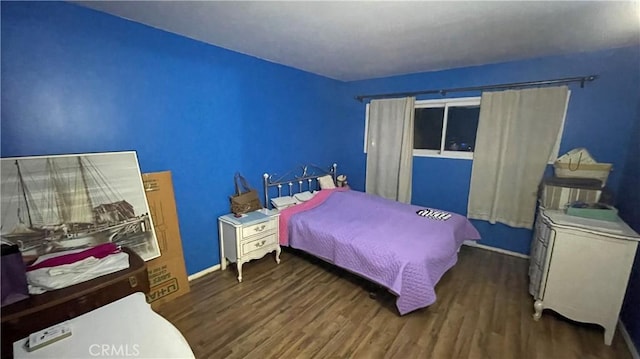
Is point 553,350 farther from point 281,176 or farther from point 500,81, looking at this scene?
point 281,176

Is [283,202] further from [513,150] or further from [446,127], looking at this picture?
[513,150]

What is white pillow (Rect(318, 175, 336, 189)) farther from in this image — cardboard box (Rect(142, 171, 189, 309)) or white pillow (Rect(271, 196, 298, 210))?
cardboard box (Rect(142, 171, 189, 309))

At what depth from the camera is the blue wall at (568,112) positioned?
8.16 ft

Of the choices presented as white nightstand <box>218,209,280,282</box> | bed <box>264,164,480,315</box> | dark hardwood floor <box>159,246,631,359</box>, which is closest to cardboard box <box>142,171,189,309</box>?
dark hardwood floor <box>159,246,631,359</box>

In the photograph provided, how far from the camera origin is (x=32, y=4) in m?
1.62

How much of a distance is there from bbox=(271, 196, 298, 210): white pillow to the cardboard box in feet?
3.80

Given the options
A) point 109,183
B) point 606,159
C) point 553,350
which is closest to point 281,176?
point 109,183

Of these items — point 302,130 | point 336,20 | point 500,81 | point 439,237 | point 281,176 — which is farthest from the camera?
point 302,130

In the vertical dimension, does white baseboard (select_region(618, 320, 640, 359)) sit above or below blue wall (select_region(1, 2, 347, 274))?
below

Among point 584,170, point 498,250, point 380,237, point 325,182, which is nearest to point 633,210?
point 584,170

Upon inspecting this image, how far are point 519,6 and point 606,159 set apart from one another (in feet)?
6.86

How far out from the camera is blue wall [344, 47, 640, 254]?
249cm

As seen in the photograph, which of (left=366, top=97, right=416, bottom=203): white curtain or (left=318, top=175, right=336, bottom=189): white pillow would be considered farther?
(left=318, top=175, right=336, bottom=189): white pillow

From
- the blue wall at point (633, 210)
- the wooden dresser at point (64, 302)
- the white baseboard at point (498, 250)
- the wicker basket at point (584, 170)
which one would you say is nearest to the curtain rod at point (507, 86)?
the blue wall at point (633, 210)
